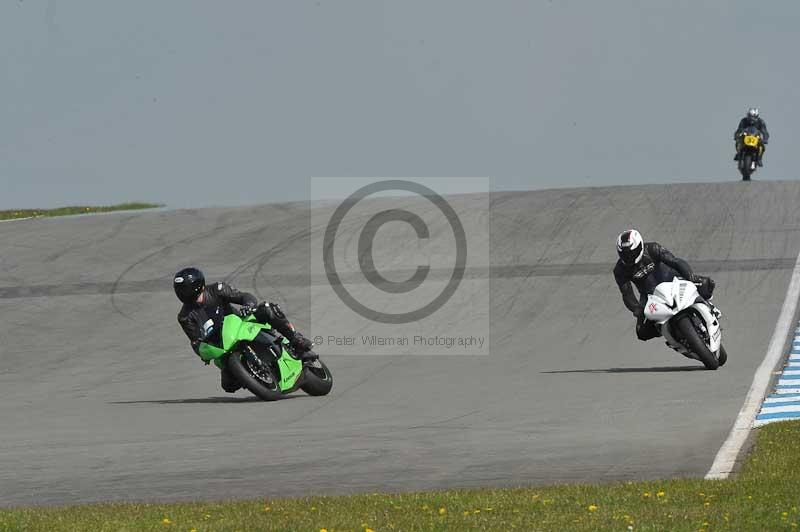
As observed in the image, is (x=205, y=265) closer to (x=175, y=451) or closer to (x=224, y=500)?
(x=175, y=451)

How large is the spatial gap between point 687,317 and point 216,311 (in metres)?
5.00

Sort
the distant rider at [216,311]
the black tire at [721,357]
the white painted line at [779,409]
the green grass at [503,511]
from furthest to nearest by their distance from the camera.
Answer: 1. the black tire at [721,357]
2. the distant rider at [216,311]
3. the white painted line at [779,409]
4. the green grass at [503,511]

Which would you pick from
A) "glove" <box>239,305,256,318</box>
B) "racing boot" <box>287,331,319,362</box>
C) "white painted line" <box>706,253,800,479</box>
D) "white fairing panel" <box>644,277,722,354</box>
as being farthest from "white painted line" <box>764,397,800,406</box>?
"glove" <box>239,305,256,318</box>

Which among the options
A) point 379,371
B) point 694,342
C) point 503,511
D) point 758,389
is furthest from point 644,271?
point 503,511

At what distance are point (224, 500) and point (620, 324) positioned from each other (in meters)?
11.9

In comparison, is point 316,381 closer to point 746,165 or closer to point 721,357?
point 721,357

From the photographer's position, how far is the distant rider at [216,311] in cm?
1432

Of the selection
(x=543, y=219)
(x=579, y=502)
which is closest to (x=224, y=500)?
(x=579, y=502)

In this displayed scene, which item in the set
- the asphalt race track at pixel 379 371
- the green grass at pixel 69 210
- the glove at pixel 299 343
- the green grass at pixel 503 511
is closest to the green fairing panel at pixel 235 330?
the glove at pixel 299 343

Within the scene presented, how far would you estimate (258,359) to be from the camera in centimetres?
1448

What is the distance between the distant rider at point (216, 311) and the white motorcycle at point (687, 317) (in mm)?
3778

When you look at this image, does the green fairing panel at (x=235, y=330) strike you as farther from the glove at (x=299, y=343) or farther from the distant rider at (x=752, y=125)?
the distant rider at (x=752, y=125)

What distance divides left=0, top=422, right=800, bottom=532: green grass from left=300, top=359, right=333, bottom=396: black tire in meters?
6.01

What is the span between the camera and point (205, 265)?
91.4 feet
